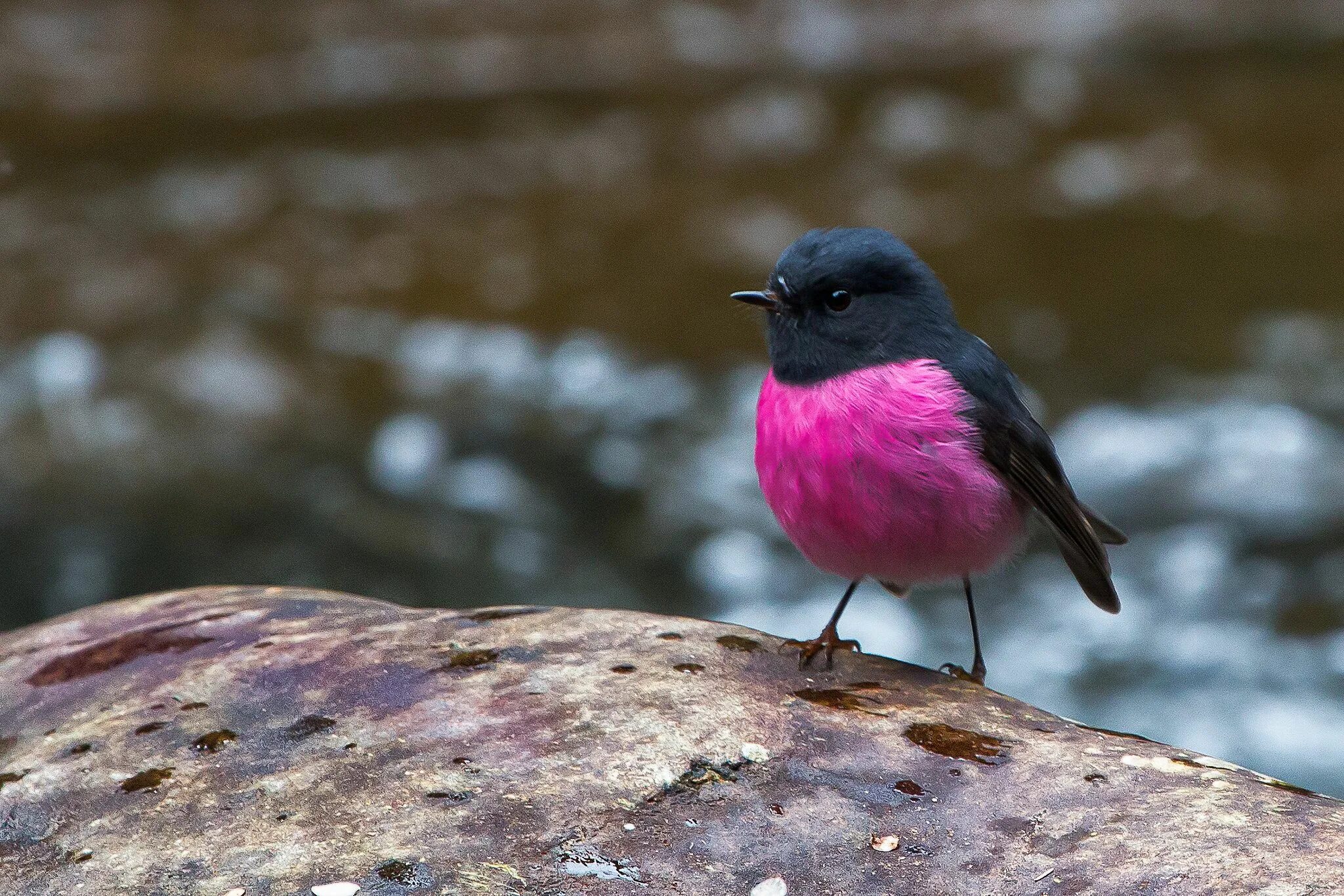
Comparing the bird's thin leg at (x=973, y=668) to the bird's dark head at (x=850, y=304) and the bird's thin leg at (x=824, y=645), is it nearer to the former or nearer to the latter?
the bird's thin leg at (x=824, y=645)

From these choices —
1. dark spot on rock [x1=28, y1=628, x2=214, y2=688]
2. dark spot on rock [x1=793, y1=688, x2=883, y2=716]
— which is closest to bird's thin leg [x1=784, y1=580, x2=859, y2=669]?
dark spot on rock [x1=793, y1=688, x2=883, y2=716]

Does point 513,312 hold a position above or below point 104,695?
above

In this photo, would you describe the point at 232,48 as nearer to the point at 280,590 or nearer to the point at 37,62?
the point at 37,62

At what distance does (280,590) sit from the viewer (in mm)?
3760

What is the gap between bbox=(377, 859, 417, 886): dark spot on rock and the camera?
2.33m

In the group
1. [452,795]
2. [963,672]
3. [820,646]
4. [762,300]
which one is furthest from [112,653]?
[963,672]

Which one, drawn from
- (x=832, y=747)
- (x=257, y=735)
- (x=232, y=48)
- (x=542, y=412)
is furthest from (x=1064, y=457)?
(x=232, y=48)

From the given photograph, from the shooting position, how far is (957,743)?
2857 millimetres

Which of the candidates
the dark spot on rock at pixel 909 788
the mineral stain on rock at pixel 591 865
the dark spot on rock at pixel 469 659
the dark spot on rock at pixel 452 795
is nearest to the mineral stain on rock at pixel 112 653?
the dark spot on rock at pixel 469 659

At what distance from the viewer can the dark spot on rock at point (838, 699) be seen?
302 cm

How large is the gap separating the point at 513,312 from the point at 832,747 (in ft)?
22.1

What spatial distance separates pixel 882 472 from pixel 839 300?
494 millimetres

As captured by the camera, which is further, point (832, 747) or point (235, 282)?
point (235, 282)

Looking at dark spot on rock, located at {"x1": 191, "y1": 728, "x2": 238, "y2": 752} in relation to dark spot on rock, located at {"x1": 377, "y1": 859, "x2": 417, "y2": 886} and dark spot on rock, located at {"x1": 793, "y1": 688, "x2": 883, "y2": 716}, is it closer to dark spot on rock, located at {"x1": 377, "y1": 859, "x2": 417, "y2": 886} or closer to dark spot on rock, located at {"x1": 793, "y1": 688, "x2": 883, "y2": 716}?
dark spot on rock, located at {"x1": 377, "y1": 859, "x2": 417, "y2": 886}
